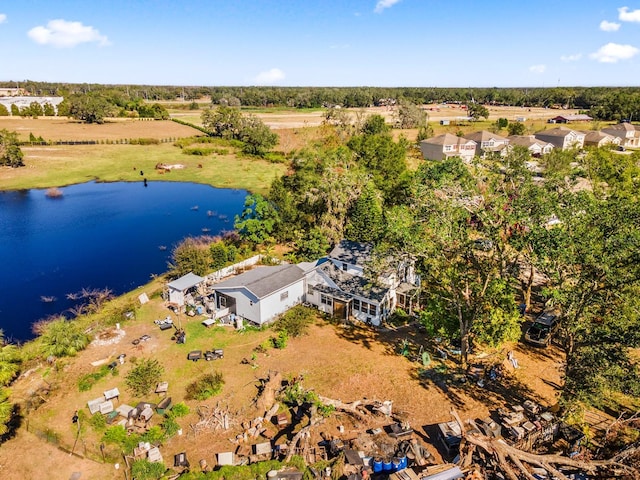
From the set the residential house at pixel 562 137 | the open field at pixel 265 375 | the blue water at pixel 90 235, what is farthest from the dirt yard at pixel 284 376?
the residential house at pixel 562 137

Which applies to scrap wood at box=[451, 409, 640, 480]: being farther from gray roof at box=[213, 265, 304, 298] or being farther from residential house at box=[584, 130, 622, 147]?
residential house at box=[584, 130, 622, 147]

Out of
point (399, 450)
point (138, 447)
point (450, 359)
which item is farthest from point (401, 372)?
point (138, 447)

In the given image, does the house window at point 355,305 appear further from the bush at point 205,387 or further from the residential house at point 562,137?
the residential house at point 562,137

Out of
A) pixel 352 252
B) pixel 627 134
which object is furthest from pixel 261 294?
pixel 627 134

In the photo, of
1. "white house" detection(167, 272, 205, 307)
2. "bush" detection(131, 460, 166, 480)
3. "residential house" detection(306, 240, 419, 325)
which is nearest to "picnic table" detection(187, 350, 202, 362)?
"white house" detection(167, 272, 205, 307)

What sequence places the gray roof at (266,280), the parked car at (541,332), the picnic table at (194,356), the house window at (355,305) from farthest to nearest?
the house window at (355,305), the gray roof at (266,280), the parked car at (541,332), the picnic table at (194,356)

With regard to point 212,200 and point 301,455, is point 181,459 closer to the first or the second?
point 301,455
